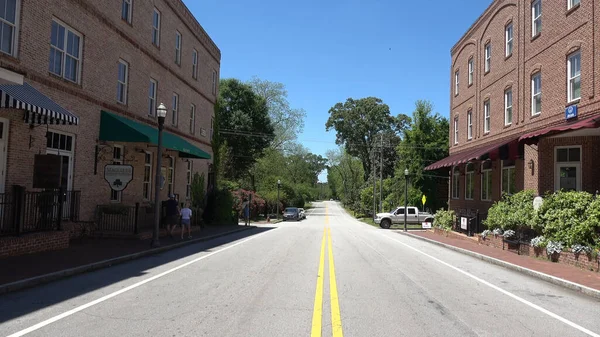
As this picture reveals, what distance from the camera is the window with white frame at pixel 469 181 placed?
2577 cm

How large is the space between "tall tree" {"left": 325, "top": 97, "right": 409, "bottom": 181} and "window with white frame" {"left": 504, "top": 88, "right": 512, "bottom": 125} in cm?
5361

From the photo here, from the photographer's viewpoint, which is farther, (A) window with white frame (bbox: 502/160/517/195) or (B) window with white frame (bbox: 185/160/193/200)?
(B) window with white frame (bbox: 185/160/193/200)

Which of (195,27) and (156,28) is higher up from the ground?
(195,27)

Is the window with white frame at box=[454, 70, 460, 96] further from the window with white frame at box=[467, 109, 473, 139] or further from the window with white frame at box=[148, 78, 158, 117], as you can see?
the window with white frame at box=[148, 78, 158, 117]

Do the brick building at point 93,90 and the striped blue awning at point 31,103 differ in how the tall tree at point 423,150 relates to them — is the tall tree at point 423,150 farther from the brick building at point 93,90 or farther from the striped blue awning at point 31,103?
the striped blue awning at point 31,103

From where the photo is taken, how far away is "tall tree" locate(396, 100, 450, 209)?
47.8 metres

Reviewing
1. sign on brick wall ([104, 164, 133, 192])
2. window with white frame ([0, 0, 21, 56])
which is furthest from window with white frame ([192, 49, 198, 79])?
window with white frame ([0, 0, 21, 56])

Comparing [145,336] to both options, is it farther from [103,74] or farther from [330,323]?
[103,74]

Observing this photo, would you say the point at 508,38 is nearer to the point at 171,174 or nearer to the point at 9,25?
the point at 171,174

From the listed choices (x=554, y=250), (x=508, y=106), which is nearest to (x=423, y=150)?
(x=508, y=106)

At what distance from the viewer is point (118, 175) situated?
15859 mm

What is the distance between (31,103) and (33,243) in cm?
358

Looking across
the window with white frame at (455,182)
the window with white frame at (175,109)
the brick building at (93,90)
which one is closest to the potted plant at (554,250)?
the brick building at (93,90)

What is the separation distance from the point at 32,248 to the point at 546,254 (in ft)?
48.1
